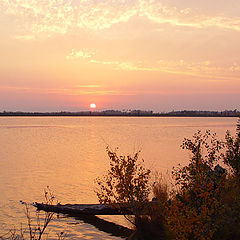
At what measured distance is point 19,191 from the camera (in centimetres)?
2688

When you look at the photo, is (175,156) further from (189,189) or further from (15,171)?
(189,189)

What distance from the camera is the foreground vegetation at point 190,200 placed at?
10523 millimetres

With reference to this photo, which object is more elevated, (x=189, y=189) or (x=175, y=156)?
(x=189, y=189)

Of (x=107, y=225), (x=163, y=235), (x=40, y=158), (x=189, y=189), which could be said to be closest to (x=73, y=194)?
(x=107, y=225)

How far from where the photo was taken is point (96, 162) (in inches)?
1759

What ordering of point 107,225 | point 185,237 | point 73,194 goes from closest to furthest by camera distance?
point 185,237 → point 107,225 → point 73,194

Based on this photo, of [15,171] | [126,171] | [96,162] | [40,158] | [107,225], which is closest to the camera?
[126,171]

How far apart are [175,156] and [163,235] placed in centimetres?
3634

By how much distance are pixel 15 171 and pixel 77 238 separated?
74.9 feet

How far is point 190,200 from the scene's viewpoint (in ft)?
37.7

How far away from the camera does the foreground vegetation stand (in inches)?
414

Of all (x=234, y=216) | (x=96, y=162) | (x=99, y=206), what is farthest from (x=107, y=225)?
(x=96, y=162)

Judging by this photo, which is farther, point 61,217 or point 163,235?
point 61,217

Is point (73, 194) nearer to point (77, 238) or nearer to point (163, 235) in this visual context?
point (77, 238)
